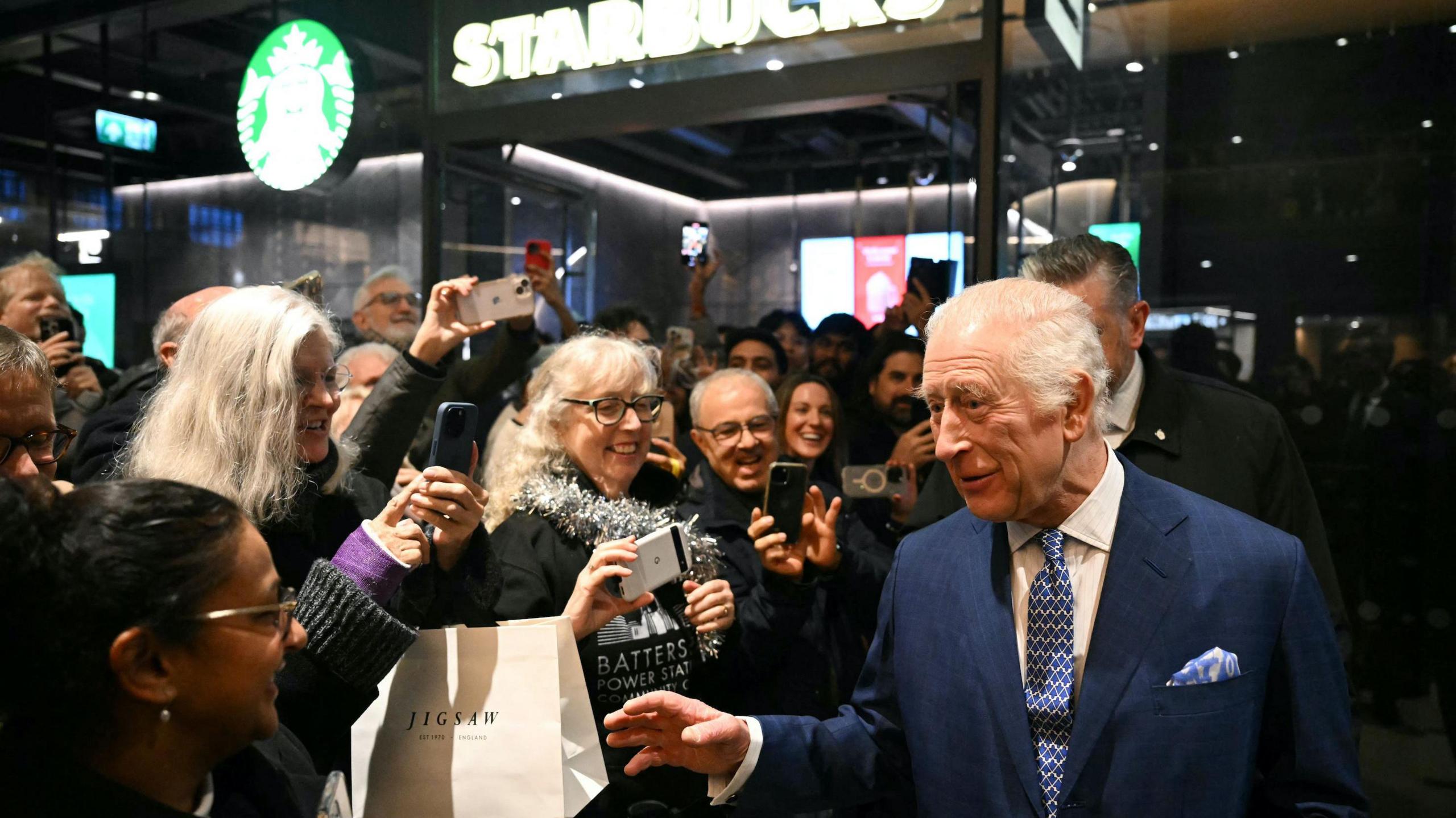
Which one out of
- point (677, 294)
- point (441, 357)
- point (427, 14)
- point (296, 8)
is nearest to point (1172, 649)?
point (441, 357)

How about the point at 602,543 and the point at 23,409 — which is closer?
the point at 23,409

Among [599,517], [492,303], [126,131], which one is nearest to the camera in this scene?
[599,517]

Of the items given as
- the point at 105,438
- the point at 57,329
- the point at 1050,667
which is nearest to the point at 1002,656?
the point at 1050,667

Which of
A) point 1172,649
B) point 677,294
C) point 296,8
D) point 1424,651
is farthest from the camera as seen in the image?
point 296,8

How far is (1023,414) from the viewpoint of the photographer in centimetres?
161

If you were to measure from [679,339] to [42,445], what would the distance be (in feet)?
9.99

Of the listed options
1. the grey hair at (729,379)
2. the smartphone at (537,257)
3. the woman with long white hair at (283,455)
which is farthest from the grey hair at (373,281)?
the woman with long white hair at (283,455)

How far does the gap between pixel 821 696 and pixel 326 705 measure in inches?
60.1

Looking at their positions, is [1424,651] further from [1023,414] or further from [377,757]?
[377,757]

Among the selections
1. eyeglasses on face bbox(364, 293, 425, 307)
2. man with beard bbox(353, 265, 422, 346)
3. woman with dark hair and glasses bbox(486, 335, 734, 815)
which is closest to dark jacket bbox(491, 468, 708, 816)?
woman with dark hair and glasses bbox(486, 335, 734, 815)

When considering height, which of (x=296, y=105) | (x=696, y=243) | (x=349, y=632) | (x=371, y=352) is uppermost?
(x=296, y=105)

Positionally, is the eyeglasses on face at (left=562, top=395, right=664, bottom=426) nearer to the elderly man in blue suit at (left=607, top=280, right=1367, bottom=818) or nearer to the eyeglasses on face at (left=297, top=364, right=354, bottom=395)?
the eyeglasses on face at (left=297, top=364, right=354, bottom=395)

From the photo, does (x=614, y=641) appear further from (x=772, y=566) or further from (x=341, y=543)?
(x=341, y=543)

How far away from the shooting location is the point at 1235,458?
253 cm
